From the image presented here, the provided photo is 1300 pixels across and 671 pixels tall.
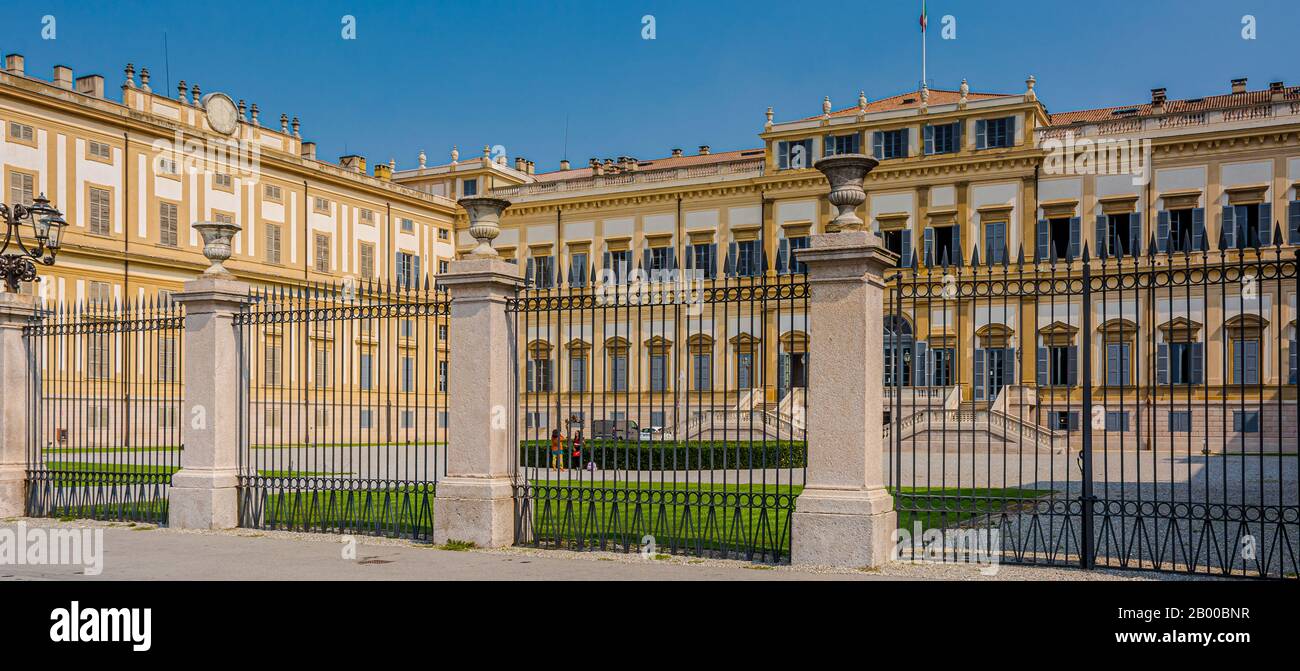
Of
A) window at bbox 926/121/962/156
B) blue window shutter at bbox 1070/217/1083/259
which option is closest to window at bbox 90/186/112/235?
window at bbox 926/121/962/156

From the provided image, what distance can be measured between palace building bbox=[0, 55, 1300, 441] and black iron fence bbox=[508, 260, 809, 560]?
2283 millimetres

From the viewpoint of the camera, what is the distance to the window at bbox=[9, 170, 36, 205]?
32281 millimetres

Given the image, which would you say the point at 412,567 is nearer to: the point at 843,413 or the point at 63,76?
the point at 843,413

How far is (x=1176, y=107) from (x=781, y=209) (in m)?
14.5

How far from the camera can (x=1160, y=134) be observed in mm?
37375

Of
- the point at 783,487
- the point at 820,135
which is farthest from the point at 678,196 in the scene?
the point at 783,487

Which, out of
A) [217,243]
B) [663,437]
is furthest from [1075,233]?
[217,243]

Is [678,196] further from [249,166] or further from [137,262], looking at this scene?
[137,262]

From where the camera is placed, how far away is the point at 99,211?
34875 millimetres

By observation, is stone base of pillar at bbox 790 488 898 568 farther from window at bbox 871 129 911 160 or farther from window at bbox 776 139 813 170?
window at bbox 776 139 813 170

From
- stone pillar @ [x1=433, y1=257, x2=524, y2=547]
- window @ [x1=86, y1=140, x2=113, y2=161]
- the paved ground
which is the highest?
window @ [x1=86, y1=140, x2=113, y2=161]

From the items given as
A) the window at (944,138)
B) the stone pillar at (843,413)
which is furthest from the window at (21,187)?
the stone pillar at (843,413)

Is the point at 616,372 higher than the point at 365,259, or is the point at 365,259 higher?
the point at 365,259
